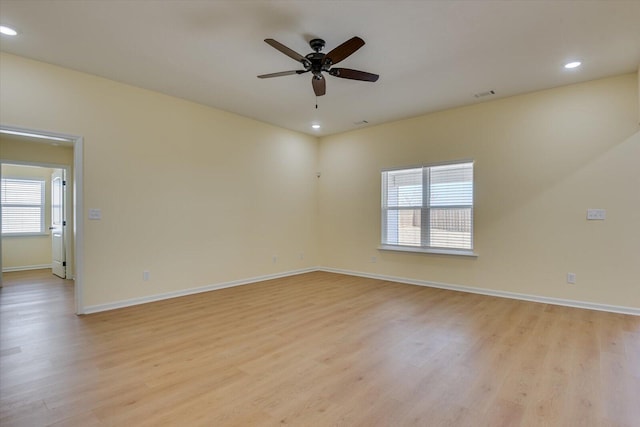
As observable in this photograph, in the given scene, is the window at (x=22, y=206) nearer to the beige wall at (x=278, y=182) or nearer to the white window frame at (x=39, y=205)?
the white window frame at (x=39, y=205)

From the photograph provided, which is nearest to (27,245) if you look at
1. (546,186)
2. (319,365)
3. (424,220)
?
(319,365)

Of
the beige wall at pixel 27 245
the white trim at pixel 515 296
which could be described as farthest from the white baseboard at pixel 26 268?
the white trim at pixel 515 296

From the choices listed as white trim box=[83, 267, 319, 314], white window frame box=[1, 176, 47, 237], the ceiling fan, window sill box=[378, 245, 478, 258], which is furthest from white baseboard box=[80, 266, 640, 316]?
white window frame box=[1, 176, 47, 237]

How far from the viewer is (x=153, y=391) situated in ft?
6.89

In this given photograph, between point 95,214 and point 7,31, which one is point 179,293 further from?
point 7,31

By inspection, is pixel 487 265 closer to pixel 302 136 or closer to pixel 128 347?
pixel 302 136

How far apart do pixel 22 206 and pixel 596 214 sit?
10.2m

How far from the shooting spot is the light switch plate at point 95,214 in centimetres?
384

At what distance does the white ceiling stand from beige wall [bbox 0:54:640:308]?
1.14 ft

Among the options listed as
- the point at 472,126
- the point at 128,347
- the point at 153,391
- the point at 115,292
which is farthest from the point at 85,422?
the point at 472,126

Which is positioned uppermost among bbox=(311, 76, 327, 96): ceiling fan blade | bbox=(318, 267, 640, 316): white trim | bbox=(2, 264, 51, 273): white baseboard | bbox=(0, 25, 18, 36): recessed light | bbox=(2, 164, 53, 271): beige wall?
bbox=(0, 25, 18, 36): recessed light

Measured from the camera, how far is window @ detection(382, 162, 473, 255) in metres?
4.96

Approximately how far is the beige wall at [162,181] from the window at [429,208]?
1.96 metres

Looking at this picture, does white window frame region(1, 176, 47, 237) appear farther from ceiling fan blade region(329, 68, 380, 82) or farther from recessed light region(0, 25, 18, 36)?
ceiling fan blade region(329, 68, 380, 82)
